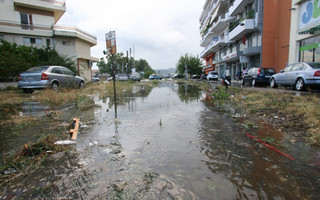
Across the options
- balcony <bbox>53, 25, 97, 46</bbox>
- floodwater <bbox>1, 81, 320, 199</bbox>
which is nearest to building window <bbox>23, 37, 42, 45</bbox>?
balcony <bbox>53, 25, 97, 46</bbox>

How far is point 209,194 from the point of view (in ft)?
6.54

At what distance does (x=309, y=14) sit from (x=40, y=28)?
30194mm

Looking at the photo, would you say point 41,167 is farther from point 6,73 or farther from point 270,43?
point 270,43

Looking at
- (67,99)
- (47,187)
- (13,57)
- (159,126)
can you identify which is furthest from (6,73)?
(47,187)

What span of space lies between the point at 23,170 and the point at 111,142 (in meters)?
1.39

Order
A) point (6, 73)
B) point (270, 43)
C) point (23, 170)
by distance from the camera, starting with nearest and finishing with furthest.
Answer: point (23, 170) → point (6, 73) → point (270, 43)

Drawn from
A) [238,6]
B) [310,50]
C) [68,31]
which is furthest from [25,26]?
[310,50]

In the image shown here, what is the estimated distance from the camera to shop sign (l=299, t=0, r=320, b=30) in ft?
42.9

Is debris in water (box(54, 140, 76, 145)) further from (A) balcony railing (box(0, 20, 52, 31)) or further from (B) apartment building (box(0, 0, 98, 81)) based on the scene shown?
(A) balcony railing (box(0, 20, 52, 31))

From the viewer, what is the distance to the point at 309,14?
1398 centimetres

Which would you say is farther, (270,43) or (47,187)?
(270,43)

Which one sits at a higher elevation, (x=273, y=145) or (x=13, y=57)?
(x=13, y=57)

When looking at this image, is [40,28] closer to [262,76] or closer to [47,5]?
[47,5]

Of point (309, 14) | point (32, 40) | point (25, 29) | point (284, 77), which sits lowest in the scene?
point (284, 77)
